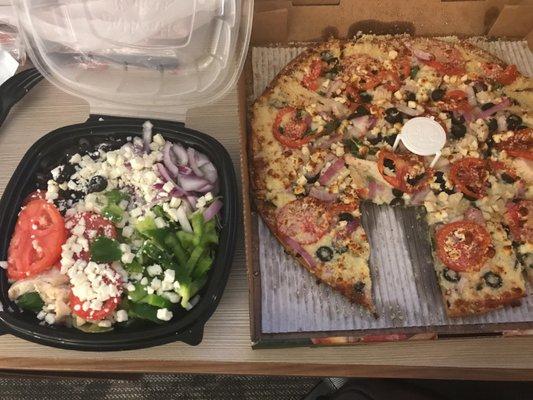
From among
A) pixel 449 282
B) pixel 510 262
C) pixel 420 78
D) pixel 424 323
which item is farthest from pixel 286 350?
pixel 420 78

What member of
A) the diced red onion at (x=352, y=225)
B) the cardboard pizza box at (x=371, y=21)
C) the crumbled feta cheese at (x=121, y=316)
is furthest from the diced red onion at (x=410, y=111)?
the crumbled feta cheese at (x=121, y=316)

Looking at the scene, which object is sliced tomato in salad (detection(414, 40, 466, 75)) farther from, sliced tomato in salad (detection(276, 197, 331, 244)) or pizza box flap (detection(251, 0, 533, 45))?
sliced tomato in salad (detection(276, 197, 331, 244))

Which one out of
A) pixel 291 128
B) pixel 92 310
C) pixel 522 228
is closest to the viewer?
pixel 92 310

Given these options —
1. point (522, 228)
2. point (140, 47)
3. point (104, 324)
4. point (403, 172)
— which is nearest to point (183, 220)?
point (104, 324)

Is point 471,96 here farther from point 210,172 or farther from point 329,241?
point 210,172

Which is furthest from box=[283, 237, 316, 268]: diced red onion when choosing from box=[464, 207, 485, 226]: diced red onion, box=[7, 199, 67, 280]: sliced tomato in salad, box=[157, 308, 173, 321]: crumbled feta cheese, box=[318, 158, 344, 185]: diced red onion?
box=[7, 199, 67, 280]: sliced tomato in salad

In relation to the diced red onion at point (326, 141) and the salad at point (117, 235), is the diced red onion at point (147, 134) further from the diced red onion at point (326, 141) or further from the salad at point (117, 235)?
the diced red onion at point (326, 141)
